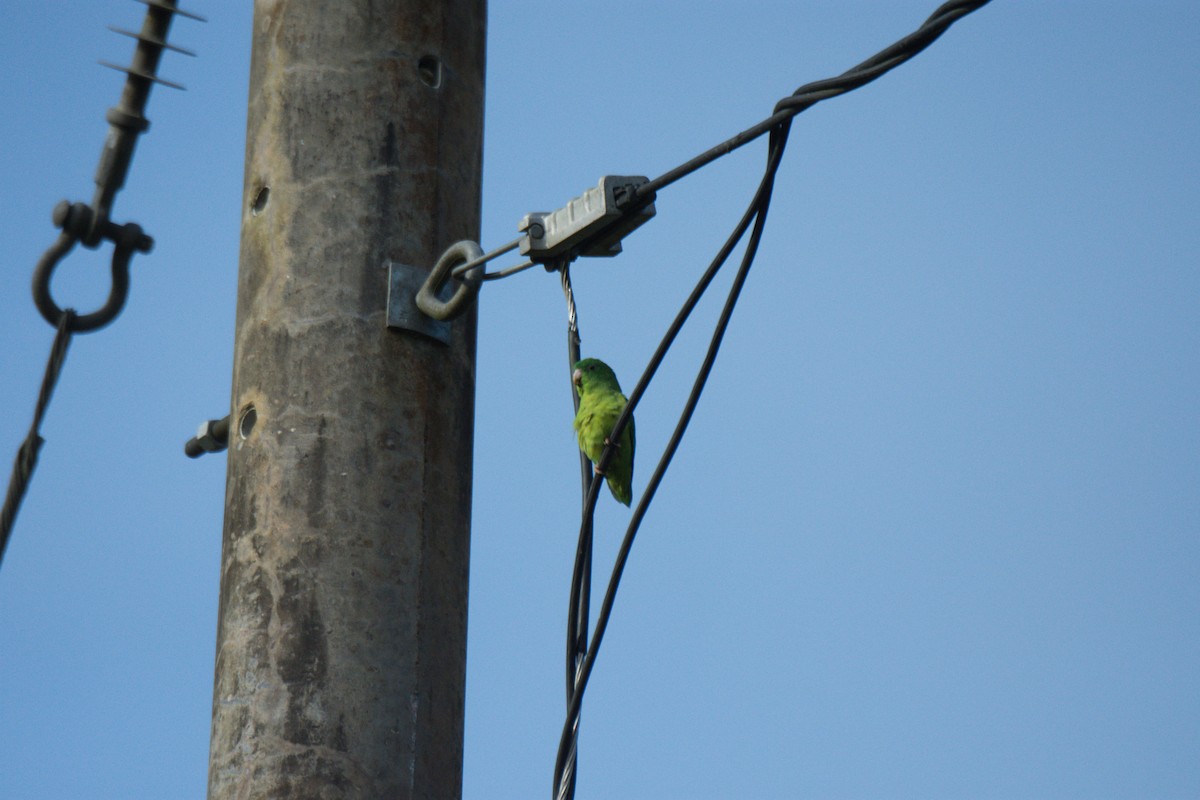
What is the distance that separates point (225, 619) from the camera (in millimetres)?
3957

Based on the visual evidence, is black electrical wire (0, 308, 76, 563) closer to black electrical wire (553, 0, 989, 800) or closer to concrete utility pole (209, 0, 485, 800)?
concrete utility pole (209, 0, 485, 800)

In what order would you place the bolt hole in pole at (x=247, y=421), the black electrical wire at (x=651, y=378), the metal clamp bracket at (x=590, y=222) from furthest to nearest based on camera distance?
1. the bolt hole in pole at (x=247, y=421)
2. the metal clamp bracket at (x=590, y=222)
3. the black electrical wire at (x=651, y=378)

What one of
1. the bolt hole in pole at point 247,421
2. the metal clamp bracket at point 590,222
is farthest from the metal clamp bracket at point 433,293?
the bolt hole in pole at point 247,421

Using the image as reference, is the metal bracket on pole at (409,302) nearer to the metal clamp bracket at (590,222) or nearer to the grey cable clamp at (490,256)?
the grey cable clamp at (490,256)

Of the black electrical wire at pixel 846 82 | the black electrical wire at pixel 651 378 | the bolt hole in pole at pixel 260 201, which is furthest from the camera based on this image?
the bolt hole in pole at pixel 260 201

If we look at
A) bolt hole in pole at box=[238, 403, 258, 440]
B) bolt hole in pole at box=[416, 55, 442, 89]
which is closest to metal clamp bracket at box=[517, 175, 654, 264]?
bolt hole in pole at box=[416, 55, 442, 89]

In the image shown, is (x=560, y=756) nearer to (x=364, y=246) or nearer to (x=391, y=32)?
(x=364, y=246)

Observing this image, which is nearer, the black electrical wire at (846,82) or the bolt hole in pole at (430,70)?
the black electrical wire at (846,82)

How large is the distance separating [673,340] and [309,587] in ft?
3.34

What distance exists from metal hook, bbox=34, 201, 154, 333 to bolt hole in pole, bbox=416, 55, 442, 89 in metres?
0.83

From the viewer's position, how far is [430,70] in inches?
171

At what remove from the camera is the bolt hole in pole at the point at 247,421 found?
405 centimetres

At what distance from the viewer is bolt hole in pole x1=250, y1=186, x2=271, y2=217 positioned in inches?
168

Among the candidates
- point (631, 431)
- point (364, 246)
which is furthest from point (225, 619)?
point (631, 431)
